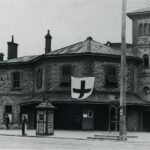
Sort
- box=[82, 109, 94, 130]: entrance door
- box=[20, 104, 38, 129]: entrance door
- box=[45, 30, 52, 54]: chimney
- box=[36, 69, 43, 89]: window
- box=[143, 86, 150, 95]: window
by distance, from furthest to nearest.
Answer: box=[45, 30, 52, 54]: chimney → box=[143, 86, 150, 95]: window → box=[20, 104, 38, 129]: entrance door → box=[36, 69, 43, 89]: window → box=[82, 109, 94, 130]: entrance door

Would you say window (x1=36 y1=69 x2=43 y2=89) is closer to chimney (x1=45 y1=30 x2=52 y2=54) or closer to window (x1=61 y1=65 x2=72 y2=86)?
chimney (x1=45 y1=30 x2=52 y2=54)

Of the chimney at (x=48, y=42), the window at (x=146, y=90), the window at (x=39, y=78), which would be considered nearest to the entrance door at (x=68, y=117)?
the window at (x=39, y=78)

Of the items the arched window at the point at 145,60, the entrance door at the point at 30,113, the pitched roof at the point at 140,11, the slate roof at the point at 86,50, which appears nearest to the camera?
the slate roof at the point at 86,50

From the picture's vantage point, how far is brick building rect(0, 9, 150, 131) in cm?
3953

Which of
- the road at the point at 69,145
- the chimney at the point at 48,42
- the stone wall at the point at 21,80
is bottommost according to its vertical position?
the road at the point at 69,145

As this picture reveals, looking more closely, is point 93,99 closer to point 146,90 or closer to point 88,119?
point 88,119

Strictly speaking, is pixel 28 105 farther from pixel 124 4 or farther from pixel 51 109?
pixel 124 4

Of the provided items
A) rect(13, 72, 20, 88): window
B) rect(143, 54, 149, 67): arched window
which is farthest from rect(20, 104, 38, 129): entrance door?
rect(143, 54, 149, 67): arched window

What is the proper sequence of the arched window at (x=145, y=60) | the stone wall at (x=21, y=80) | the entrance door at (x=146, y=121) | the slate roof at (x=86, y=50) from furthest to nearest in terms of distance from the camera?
1. the stone wall at (x=21, y=80)
2. the arched window at (x=145, y=60)
3. the entrance door at (x=146, y=121)
4. the slate roof at (x=86, y=50)

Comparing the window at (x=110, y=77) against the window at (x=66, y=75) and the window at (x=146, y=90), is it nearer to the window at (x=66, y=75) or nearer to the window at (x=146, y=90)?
the window at (x=66, y=75)

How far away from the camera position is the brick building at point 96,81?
39.5 meters

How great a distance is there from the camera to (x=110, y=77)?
4009cm

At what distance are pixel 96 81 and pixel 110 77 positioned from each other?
1.35 meters

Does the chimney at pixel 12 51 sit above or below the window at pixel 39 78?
above
